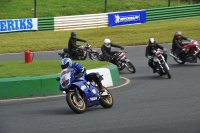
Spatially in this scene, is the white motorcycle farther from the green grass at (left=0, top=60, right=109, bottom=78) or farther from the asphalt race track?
the green grass at (left=0, top=60, right=109, bottom=78)

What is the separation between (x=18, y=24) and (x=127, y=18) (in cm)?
786

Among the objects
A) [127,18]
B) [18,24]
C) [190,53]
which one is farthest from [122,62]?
[127,18]

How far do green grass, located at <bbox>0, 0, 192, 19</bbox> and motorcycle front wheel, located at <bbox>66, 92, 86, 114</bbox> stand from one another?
29.9m

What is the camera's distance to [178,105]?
1338cm

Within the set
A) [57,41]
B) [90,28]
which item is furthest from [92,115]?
[90,28]

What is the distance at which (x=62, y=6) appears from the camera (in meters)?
44.6

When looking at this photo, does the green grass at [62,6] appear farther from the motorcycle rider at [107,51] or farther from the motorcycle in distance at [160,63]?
the motorcycle in distance at [160,63]

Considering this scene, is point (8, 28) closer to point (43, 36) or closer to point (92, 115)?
point (43, 36)

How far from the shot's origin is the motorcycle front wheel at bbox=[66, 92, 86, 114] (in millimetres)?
12227

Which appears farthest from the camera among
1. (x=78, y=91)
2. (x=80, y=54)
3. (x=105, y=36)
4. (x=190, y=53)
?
(x=105, y=36)

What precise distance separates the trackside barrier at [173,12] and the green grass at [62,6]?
190 inches

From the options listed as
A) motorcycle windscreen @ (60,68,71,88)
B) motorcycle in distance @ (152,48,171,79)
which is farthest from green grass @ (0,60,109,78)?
motorcycle windscreen @ (60,68,71,88)

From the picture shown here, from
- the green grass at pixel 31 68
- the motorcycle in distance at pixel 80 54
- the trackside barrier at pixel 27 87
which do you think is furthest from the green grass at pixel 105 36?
the trackside barrier at pixel 27 87

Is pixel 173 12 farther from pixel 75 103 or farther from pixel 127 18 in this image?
pixel 75 103
